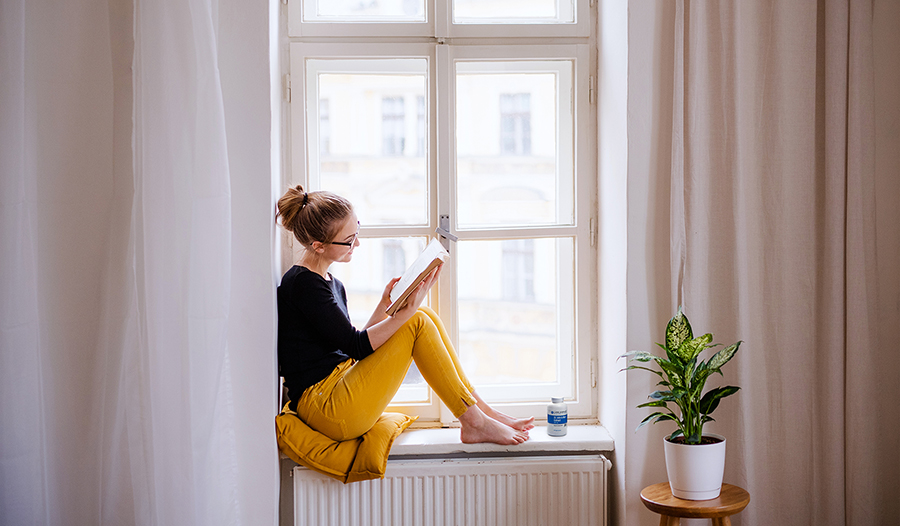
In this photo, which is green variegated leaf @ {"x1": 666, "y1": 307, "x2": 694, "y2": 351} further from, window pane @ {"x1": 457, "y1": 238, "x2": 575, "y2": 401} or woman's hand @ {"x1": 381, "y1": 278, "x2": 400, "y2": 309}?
woman's hand @ {"x1": 381, "y1": 278, "x2": 400, "y2": 309}

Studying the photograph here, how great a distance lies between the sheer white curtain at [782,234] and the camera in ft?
5.44

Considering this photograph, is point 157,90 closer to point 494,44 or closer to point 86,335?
point 86,335

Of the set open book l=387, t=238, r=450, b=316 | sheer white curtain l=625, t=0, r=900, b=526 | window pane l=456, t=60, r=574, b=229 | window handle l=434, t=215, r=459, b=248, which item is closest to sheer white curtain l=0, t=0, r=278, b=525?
open book l=387, t=238, r=450, b=316

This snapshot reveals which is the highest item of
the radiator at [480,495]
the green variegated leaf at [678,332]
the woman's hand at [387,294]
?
the woman's hand at [387,294]

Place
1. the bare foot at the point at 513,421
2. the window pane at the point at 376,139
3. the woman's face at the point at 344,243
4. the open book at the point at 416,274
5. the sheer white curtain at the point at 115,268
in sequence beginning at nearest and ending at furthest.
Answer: the sheer white curtain at the point at 115,268 → the open book at the point at 416,274 → the woman's face at the point at 344,243 → the bare foot at the point at 513,421 → the window pane at the point at 376,139

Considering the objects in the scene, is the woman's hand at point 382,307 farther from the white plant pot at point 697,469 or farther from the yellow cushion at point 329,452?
the white plant pot at point 697,469

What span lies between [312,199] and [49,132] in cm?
60

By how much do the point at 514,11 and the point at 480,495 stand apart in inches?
56.6

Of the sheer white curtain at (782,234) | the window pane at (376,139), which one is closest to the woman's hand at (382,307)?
the window pane at (376,139)

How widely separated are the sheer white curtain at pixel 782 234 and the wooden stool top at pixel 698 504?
0.67 feet

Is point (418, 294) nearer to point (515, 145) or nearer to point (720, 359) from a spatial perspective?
point (515, 145)

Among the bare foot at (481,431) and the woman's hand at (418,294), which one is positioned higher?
the woman's hand at (418,294)

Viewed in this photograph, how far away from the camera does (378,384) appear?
1.68m

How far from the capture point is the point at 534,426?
76.5 inches
